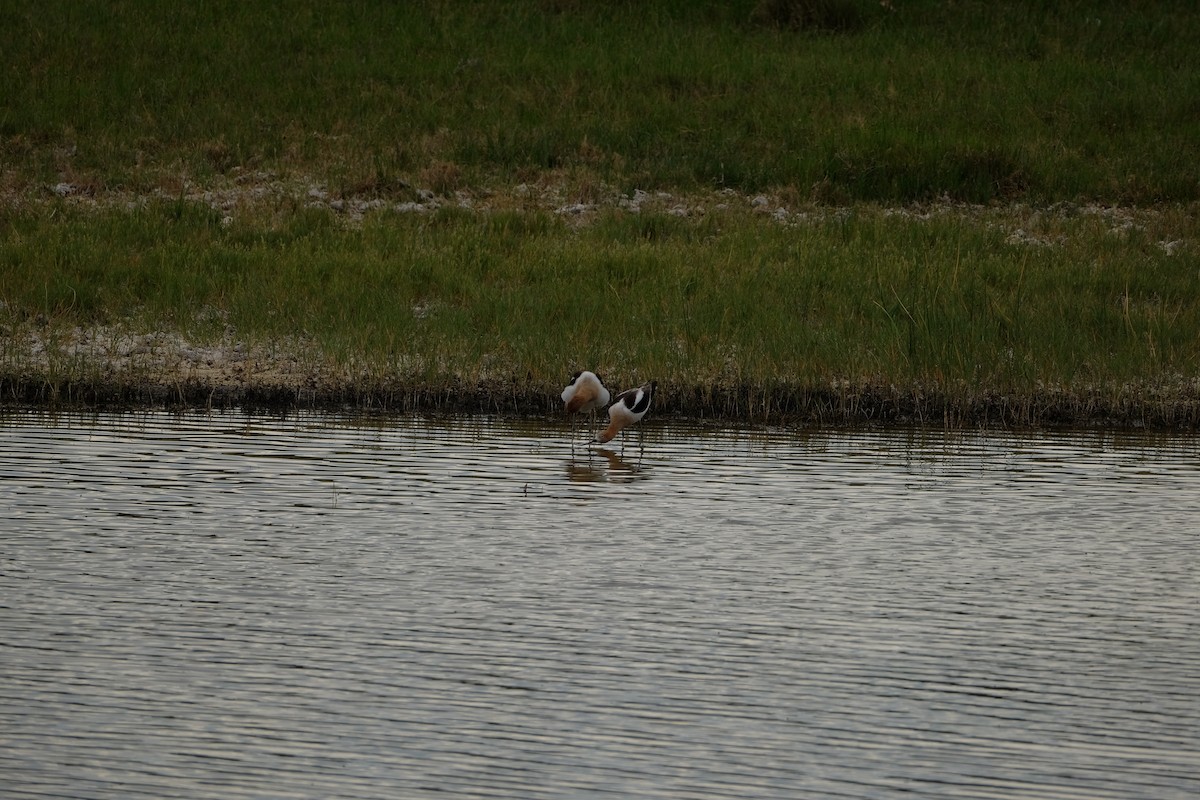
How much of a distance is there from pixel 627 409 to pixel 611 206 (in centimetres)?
1122

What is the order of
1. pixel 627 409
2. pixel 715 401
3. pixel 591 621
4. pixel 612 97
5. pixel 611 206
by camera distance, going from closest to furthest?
pixel 591 621 → pixel 627 409 → pixel 715 401 → pixel 611 206 → pixel 612 97

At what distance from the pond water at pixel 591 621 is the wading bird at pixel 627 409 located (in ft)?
1.42

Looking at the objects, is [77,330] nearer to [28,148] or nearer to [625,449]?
[625,449]

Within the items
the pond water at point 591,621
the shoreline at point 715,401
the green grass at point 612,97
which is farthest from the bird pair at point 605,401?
the green grass at point 612,97

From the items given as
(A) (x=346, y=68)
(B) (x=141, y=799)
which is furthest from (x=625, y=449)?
(A) (x=346, y=68)

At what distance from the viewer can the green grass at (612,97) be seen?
27594 mm

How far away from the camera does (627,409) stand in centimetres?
1487

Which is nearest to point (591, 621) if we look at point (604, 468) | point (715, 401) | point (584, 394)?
point (604, 468)

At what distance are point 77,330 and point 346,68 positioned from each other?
1416 centimetres

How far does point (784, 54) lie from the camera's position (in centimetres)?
3369

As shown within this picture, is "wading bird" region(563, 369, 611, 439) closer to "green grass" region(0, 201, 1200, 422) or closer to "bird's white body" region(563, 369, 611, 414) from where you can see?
"bird's white body" region(563, 369, 611, 414)

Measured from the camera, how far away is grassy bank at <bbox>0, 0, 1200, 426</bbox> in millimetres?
16828

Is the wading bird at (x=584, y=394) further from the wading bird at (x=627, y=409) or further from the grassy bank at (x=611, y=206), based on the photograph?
the grassy bank at (x=611, y=206)

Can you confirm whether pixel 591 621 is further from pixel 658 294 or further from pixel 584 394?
pixel 658 294
